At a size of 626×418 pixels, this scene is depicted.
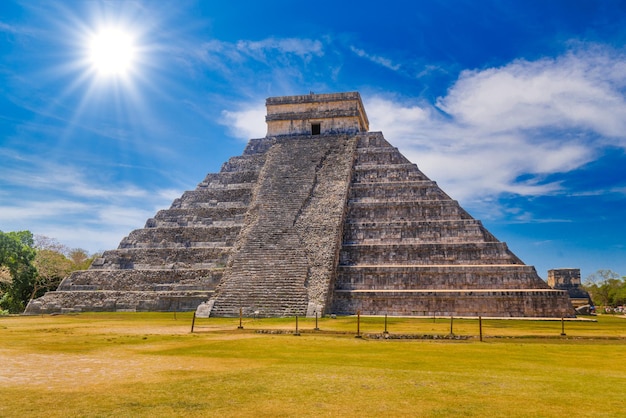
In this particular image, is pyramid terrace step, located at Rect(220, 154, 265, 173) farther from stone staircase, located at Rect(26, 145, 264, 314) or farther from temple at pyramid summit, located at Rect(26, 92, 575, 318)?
stone staircase, located at Rect(26, 145, 264, 314)

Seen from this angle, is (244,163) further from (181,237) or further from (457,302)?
(457,302)

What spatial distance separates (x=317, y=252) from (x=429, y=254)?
5138 millimetres

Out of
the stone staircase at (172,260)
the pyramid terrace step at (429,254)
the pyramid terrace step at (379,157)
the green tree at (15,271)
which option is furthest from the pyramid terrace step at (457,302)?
the green tree at (15,271)

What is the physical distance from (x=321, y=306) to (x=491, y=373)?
12940mm

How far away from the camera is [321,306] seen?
2128 centimetres

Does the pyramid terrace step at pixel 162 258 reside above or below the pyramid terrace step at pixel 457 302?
above

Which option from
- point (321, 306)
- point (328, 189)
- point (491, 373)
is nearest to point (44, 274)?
point (328, 189)

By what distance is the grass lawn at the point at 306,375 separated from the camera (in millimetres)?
6344

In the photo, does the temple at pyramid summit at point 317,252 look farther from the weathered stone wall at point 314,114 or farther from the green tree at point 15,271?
the green tree at point 15,271

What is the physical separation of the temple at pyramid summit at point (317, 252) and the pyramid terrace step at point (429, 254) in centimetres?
5

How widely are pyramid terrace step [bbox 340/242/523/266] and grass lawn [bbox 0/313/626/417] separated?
984cm

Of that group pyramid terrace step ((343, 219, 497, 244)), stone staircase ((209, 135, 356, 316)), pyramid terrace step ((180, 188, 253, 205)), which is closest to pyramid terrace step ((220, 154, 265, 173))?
stone staircase ((209, 135, 356, 316))

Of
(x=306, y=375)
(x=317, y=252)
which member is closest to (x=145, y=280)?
(x=317, y=252)

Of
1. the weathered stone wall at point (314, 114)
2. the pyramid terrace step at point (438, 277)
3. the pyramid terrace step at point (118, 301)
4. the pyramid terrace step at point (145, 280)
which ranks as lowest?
the pyramid terrace step at point (118, 301)
